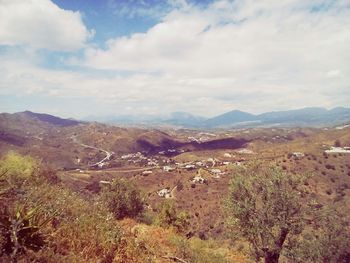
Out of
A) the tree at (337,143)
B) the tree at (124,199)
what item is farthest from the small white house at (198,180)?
the tree at (337,143)

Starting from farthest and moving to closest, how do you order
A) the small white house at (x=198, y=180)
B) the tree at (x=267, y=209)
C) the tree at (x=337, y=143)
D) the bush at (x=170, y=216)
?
the tree at (x=337, y=143), the small white house at (x=198, y=180), the bush at (x=170, y=216), the tree at (x=267, y=209)

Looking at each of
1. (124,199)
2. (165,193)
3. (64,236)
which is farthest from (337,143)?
(64,236)

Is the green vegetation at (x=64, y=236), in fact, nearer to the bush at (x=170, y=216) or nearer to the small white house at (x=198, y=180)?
the bush at (x=170, y=216)

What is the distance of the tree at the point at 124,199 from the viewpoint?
27906 mm

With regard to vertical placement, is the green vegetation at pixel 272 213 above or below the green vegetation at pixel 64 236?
below

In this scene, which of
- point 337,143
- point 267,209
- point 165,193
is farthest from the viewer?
point 337,143

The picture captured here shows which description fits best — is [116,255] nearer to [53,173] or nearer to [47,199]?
[47,199]

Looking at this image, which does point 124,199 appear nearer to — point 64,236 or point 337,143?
point 64,236

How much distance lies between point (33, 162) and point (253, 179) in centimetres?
1485

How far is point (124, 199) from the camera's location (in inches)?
1142

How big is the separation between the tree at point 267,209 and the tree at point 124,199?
1010 centimetres

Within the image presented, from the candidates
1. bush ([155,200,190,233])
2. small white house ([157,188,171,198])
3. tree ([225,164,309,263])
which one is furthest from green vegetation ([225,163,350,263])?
small white house ([157,188,171,198])

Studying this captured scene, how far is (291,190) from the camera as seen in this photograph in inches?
819

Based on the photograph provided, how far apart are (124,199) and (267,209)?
13754 millimetres
